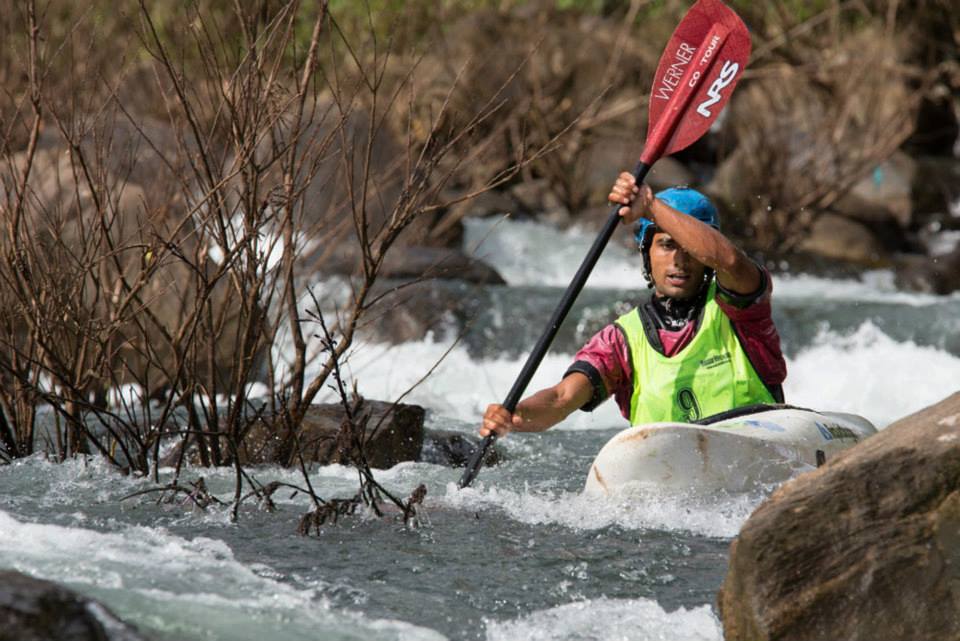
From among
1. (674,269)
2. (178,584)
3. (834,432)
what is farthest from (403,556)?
(834,432)

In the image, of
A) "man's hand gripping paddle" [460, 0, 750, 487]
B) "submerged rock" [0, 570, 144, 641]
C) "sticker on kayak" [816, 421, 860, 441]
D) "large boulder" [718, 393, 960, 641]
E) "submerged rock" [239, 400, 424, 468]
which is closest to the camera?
"submerged rock" [0, 570, 144, 641]

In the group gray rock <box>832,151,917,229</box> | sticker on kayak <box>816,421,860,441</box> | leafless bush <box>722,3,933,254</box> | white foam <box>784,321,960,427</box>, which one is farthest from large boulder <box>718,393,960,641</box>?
gray rock <box>832,151,917,229</box>

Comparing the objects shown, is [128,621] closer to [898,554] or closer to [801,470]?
[898,554]

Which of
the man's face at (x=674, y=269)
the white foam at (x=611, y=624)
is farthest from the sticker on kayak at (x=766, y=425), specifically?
the white foam at (x=611, y=624)

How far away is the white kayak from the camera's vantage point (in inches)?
148

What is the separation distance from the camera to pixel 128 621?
2.80m

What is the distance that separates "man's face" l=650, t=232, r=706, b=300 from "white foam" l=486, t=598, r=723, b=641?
124cm

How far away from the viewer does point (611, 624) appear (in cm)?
303

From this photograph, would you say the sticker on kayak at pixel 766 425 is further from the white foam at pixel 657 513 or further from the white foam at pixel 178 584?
the white foam at pixel 178 584

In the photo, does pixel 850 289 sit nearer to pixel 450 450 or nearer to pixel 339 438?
pixel 450 450

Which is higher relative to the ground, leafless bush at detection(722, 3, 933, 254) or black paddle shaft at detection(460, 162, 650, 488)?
leafless bush at detection(722, 3, 933, 254)

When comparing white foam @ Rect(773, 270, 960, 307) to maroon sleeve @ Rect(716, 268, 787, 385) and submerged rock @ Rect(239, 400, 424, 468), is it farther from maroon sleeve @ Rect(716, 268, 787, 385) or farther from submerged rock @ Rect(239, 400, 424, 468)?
maroon sleeve @ Rect(716, 268, 787, 385)

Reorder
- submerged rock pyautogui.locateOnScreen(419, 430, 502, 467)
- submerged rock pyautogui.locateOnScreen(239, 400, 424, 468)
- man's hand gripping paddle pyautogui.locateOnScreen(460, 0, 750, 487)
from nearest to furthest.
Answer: man's hand gripping paddle pyautogui.locateOnScreen(460, 0, 750, 487) → submerged rock pyautogui.locateOnScreen(239, 400, 424, 468) → submerged rock pyautogui.locateOnScreen(419, 430, 502, 467)

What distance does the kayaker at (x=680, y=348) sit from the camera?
402cm
